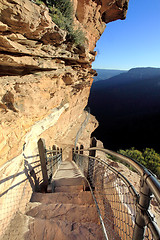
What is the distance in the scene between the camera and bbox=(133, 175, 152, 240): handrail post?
826 millimetres

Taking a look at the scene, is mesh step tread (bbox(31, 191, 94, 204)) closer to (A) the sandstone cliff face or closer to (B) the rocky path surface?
(B) the rocky path surface

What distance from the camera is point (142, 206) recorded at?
2.80ft

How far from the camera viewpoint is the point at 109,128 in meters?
38.7

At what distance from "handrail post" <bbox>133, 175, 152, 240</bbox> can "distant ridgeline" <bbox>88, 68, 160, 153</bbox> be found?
2947 cm

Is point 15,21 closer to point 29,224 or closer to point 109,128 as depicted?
point 29,224

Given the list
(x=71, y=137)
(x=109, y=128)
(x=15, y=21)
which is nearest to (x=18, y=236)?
(x=15, y=21)

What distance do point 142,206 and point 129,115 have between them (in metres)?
49.4

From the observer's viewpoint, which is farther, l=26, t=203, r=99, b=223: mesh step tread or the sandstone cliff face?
the sandstone cliff face

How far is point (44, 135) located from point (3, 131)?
2923 mm

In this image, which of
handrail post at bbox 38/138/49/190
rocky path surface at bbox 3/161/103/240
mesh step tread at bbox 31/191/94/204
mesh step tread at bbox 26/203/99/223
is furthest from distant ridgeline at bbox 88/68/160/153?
mesh step tread at bbox 26/203/99/223

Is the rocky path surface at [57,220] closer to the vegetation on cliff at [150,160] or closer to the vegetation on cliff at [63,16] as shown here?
the vegetation on cliff at [63,16]

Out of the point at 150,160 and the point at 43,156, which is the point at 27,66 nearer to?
the point at 43,156

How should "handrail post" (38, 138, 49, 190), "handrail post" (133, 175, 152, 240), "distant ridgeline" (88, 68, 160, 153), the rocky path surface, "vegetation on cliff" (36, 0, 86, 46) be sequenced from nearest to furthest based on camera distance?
"handrail post" (133, 175, 152, 240), the rocky path surface, "handrail post" (38, 138, 49, 190), "vegetation on cliff" (36, 0, 86, 46), "distant ridgeline" (88, 68, 160, 153)

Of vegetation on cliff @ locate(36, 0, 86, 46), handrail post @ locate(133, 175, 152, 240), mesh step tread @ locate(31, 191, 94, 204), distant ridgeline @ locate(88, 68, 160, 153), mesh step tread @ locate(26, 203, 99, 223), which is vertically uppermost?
vegetation on cliff @ locate(36, 0, 86, 46)
